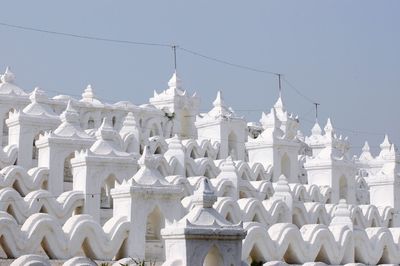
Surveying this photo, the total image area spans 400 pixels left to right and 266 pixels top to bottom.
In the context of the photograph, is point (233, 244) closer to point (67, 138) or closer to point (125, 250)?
point (125, 250)

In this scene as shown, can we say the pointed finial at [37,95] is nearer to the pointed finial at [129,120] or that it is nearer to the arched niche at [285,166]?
the pointed finial at [129,120]

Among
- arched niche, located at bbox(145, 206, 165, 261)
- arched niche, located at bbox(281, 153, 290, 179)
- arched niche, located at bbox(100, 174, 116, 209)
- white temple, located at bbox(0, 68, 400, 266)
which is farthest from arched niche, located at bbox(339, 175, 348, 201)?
arched niche, located at bbox(145, 206, 165, 261)

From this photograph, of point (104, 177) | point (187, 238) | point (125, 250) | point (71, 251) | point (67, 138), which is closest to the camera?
point (187, 238)

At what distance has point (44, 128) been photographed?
28.5 metres

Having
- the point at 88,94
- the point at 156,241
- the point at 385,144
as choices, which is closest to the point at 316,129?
the point at 385,144

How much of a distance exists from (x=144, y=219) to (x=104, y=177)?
3.98 metres

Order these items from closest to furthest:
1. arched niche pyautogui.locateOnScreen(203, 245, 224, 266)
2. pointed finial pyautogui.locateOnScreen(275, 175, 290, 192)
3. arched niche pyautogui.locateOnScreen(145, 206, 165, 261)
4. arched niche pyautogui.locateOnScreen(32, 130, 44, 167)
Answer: arched niche pyautogui.locateOnScreen(203, 245, 224, 266)
arched niche pyautogui.locateOnScreen(145, 206, 165, 261)
arched niche pyautogui.locateOnScreen(32, 130, 44, 167)
pointed finial pyautogui.locateOnScreen(275, 175, 290, 192)

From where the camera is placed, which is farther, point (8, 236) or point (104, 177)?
point (104, 177)

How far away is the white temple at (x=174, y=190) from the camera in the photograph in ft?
60.4

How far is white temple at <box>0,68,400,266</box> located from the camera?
18422 mm

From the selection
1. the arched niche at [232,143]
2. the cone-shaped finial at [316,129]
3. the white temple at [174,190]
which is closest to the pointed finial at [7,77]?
the white temple at [174,190]

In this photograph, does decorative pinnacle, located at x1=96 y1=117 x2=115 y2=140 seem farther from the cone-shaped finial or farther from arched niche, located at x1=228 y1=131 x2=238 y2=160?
the cone-shaped finial

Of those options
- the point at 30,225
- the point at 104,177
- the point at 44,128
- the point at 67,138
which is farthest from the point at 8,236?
the point at 44,128

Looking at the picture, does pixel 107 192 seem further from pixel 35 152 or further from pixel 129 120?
pixel 129 120
